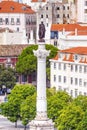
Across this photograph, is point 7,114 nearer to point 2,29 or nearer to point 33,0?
point 2,29

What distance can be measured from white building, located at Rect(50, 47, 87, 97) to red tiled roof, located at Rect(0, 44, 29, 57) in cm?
1970

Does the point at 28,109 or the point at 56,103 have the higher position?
the point at 56,103

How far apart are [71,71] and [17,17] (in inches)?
2245

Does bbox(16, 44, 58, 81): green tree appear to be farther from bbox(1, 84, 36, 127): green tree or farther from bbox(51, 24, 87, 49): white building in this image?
bbox(1, 84, 36, 127): green tree

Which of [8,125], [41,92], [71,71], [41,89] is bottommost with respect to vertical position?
[8,125]

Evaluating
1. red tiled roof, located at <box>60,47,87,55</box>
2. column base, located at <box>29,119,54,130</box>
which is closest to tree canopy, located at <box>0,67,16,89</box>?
red tiled roof, located at <box>60,47,87,55</box>

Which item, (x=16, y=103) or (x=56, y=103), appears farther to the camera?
(x=16, y=103)

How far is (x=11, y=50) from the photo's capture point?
496ft

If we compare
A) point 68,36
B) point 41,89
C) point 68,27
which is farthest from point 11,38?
point 41,89

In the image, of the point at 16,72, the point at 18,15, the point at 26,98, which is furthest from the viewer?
the point at 18,15

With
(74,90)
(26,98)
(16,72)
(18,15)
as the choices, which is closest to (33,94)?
(26,98)

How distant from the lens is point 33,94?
353 ft

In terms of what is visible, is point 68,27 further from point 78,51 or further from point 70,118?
point 70,118

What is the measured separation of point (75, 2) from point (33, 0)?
32.5ft
